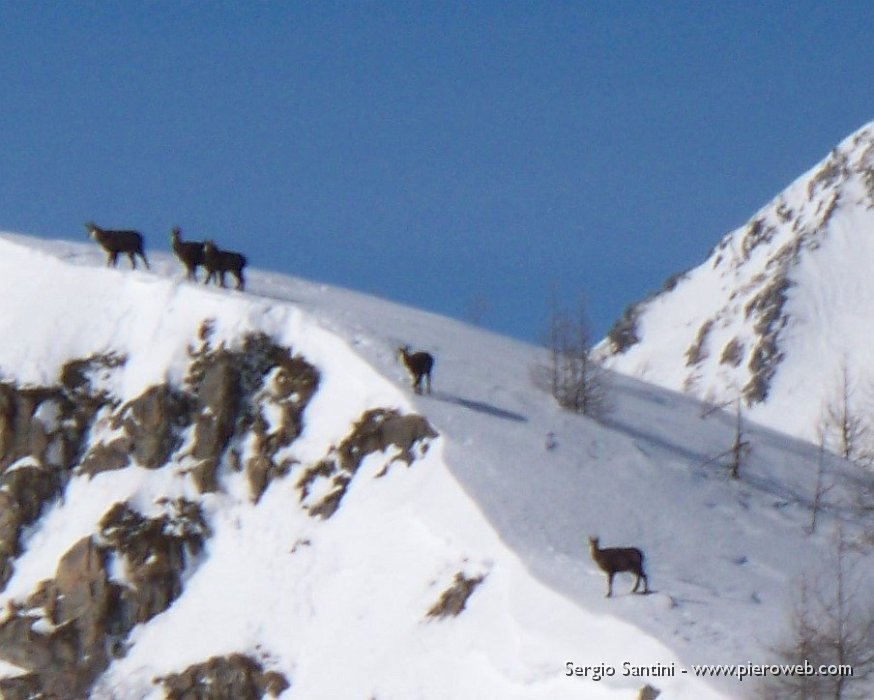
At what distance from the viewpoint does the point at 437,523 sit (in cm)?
4091

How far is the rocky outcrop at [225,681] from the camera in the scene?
134ft

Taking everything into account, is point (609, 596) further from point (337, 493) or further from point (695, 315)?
point (695, 315)

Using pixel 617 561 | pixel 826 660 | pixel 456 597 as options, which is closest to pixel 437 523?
pixel 456 597

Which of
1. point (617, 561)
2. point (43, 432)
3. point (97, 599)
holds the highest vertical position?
point (43, 432)

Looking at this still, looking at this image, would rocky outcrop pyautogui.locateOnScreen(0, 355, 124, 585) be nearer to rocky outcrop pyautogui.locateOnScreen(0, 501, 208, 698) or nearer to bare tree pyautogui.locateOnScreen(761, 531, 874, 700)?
rocky outcrop pyautogui.locateOnScreen(0, 501, 208, 698)

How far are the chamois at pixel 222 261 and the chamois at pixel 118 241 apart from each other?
2.89 meters

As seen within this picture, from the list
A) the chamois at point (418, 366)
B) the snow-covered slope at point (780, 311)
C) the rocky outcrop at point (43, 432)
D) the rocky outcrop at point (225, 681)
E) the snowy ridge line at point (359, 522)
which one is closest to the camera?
the snowy ridge line at point (359, 522)

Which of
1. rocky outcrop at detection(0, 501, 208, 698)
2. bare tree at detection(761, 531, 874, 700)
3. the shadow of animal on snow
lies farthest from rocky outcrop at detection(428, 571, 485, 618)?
rocky outcrop at detection(0, 501, 208, 698)

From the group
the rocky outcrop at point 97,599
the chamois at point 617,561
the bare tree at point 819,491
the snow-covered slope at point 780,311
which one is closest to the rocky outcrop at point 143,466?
the rocky outcrop at point 97,599

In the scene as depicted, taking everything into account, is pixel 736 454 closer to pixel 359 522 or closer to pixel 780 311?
pixel 359 522

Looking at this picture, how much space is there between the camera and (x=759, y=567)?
134 ft

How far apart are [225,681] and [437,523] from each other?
5934 millimetres

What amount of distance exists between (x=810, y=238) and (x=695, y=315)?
531 inches

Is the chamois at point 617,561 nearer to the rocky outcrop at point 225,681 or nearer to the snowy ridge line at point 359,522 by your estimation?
the snowy ridge line at point 359,522
